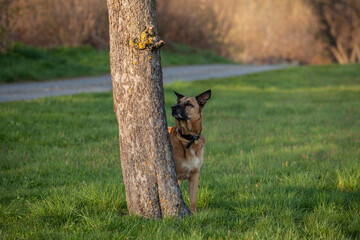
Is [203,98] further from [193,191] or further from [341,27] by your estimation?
[341,27]

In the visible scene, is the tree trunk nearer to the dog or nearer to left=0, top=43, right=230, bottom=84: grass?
the dog

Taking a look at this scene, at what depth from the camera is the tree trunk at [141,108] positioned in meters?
3.72

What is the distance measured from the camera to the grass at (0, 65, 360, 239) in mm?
3740

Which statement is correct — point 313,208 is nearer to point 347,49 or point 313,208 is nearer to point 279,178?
point 279,178

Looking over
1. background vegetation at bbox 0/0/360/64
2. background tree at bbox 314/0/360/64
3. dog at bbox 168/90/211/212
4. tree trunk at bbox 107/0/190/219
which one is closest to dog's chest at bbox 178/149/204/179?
dog at bbox 168/90/211/212

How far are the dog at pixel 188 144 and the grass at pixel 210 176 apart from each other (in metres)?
0.34

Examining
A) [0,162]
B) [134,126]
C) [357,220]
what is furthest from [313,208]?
[0,162]

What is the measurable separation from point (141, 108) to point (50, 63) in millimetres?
14424

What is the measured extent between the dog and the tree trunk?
0.41 m

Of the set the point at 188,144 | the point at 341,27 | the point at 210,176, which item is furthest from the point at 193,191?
the point at 341,27

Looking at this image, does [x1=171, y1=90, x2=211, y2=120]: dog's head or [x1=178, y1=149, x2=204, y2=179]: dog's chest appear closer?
[x1=178, y1=149, x2=204, y2=179]: dog's chest

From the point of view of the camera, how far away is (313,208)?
14.4 ft

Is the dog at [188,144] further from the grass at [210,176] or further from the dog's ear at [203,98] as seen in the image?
the grass at [210,176]

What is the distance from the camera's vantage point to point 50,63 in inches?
667
